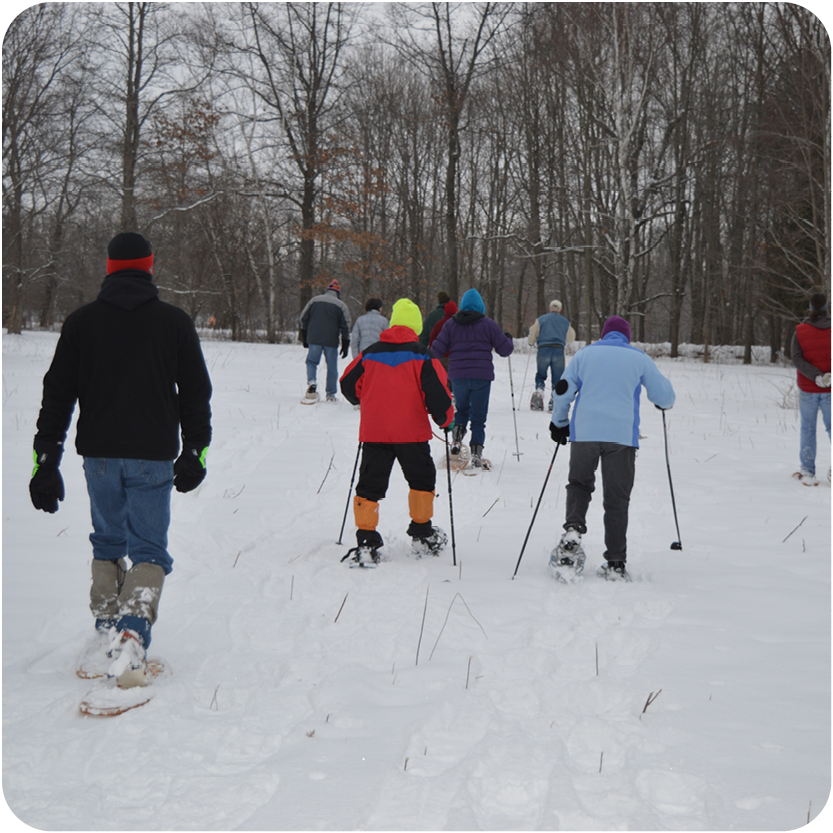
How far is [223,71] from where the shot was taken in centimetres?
2536

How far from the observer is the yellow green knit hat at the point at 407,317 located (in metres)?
5.29

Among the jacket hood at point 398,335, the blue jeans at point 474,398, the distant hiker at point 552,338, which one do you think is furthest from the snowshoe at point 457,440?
the distant hiker at point 552,338

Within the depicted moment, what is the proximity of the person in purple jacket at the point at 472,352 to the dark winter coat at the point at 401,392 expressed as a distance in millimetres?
2923

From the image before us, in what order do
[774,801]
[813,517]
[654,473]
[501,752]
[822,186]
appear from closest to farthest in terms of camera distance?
[774,801]
[501,752]
[813,517]
[654,473]
[822,186]

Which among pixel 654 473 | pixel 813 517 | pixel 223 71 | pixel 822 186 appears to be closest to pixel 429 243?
pixel 223 71

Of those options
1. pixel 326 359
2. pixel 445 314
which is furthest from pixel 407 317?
pixel 326 359

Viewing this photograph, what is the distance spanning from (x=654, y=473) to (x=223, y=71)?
23.9 m

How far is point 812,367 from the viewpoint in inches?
305

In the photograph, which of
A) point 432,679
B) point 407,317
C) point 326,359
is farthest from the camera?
point 326,359

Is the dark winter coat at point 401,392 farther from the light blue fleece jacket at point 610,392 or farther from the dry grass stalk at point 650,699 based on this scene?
the dry grass stalk at point 650,699

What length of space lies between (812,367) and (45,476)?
25.6 feet

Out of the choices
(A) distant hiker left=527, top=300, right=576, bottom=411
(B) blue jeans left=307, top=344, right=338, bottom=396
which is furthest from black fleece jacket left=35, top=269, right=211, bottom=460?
(A) distant hiker left=527, top=300, right=576, bottom=411

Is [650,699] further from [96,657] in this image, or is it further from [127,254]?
[127,254]

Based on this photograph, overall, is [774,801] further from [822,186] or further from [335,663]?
[822,186]
